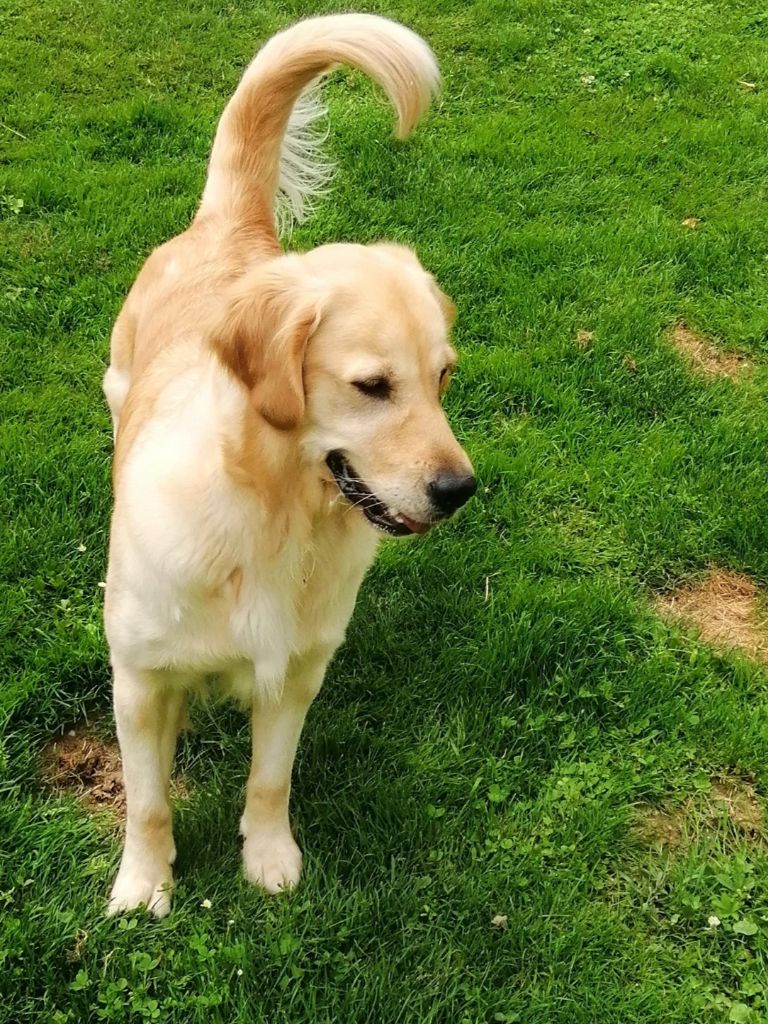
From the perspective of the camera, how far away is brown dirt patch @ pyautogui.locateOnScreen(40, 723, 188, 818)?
250cm

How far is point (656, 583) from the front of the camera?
3309mm

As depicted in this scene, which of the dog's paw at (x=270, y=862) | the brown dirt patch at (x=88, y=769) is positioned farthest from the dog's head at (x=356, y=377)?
the brown dirt patch at (x=88, y=769)

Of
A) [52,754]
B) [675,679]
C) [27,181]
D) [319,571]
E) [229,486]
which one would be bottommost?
[52,754]

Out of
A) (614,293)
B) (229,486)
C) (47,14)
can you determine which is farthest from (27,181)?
(229,486)

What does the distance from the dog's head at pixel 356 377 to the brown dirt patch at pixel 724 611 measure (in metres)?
A: 1.71

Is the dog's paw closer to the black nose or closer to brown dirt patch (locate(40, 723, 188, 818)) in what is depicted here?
brown dirt patch (locate(40, 723, 188, 818))

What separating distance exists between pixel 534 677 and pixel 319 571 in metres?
1.15

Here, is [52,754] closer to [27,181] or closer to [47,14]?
[27,181]

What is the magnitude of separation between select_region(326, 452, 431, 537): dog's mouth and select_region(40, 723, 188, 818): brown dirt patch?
118 centimetres

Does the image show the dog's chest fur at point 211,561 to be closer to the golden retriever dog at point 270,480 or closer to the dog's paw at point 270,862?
the golden retriever dog at point 270,480

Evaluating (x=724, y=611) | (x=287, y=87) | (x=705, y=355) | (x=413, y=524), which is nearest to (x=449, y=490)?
(x=413, y=524)

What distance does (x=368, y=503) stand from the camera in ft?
6.11

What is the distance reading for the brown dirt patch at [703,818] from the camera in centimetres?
262

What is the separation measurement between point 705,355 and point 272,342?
3.05m
